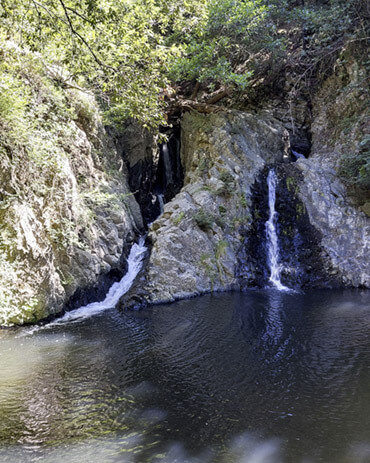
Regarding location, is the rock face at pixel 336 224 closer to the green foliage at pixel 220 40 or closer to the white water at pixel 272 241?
the white water at pixel 272 241

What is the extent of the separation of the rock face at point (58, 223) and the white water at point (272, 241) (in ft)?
19.2

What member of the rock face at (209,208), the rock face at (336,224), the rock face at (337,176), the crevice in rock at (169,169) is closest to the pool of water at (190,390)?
the rock face at (209,208)

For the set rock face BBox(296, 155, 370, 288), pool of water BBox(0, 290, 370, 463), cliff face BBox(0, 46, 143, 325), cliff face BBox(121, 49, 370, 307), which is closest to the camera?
pool of water BBox(0, 290, 370, 463)

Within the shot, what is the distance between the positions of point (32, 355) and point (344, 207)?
13.1 meters

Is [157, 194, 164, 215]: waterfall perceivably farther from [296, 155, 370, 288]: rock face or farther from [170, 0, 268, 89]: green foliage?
[296, 155, 370, 288]: rock face

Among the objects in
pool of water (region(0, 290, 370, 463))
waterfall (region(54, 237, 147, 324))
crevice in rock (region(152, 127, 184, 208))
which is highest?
crevice in rock (region(152, 127, 184, 208))

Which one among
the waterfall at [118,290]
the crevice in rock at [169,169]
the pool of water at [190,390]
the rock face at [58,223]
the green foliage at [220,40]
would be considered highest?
the green foliage at [220,40]

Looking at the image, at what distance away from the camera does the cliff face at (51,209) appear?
830 centimetres

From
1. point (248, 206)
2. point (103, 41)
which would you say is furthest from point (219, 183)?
point (103, 41)

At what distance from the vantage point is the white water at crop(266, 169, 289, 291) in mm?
13812

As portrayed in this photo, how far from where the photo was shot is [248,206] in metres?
15.2

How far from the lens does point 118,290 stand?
12.3m

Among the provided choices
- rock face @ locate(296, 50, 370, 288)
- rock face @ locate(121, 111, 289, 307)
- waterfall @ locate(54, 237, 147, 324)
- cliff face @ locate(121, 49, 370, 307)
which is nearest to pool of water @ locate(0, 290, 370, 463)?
waterfall @ locate(54, 237, 147, 324)

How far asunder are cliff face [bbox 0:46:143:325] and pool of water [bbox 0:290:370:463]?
1144 millimetres
